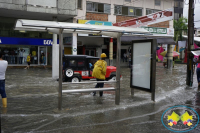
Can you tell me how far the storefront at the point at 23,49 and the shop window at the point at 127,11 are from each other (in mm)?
8767

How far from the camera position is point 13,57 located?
88.0 ft

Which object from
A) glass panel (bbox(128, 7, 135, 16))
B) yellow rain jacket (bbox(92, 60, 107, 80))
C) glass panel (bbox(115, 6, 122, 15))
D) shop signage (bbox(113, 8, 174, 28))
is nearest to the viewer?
yellow rain jacket (bbox(92, 60, 107, 80))

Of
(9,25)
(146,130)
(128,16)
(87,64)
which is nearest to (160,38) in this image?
(128,16)

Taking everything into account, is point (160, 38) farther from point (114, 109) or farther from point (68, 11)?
point (114, 109)

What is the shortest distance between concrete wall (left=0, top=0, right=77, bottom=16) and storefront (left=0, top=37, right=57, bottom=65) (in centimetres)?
722

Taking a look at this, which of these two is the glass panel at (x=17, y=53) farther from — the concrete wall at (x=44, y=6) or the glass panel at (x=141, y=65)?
the glass panel at (x=141, y=65)

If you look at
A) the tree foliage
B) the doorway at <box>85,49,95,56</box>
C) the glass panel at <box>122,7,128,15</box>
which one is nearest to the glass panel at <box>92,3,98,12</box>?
the glass panel at <box>122,7,128,15</box>

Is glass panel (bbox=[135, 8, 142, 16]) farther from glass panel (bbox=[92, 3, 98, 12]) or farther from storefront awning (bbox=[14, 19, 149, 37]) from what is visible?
storefront awning (bbox=[14, 19, 149, 37])

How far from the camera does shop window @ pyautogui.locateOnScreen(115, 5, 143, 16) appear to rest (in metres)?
26.7

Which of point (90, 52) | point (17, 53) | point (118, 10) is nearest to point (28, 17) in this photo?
point (17, 53)

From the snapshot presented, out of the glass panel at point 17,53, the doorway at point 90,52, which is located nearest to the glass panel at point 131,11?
the doorway at point 90,52

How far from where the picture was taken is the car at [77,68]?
1339 cm

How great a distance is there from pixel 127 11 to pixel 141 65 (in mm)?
19457

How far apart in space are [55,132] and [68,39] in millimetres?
21358
